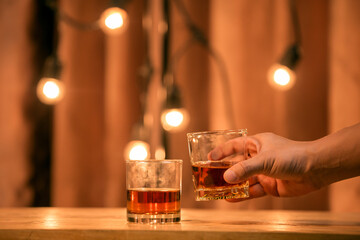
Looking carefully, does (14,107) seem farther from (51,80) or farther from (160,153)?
(160,153)

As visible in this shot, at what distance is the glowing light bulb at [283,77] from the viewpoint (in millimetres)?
1631

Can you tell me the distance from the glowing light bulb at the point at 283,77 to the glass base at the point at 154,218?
3.08 feet

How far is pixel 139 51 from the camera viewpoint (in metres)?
2.00

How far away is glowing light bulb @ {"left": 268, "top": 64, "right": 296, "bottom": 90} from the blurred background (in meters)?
0.01

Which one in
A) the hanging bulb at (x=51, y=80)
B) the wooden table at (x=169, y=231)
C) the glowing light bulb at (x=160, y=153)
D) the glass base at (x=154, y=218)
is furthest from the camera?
the glowing light bulb at (x=160, y=153)

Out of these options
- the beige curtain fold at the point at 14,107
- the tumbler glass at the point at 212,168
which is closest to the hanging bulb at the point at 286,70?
the tumbler glass at the point at 212,168

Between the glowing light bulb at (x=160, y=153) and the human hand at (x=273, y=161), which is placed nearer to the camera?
the human hand at (x=273, y=161)

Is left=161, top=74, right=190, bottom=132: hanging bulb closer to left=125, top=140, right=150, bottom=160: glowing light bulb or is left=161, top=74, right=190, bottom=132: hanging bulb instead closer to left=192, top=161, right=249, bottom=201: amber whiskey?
left=125, top=140, right=150, bottom=160: glowing light bulb

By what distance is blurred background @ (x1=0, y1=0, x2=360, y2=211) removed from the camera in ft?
5.82

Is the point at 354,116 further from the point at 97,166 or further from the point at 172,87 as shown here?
the point at 97,166

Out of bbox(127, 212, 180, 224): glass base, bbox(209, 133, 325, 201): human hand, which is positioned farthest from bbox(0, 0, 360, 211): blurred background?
bbox(127, 212, 180, 224): glass base

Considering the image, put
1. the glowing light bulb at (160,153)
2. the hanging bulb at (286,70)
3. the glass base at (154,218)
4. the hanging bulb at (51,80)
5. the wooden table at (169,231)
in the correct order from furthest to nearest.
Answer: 1. the glowing light bulb at (160,153)
2. the hanging bulb at (51,80)
3. the hanging bulb at (286,70)
4. the glass base at (154,218)
5. the wooden table at (169,231)

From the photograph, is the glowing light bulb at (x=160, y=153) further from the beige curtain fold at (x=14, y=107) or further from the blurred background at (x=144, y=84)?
the beige curtain fold at (x=14, y=107)

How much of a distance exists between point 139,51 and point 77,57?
0.29 m
